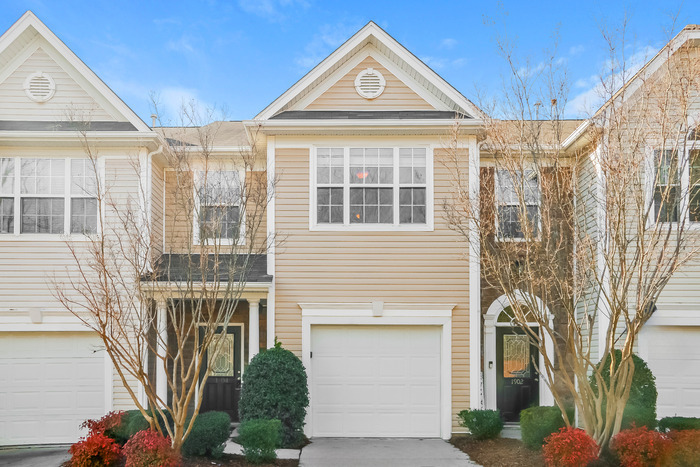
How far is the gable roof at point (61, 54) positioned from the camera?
12.1 metres

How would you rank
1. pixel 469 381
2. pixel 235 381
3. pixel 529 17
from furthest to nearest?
1. pixel 235 381
2. pixel 469 381
3. pixel 529 17

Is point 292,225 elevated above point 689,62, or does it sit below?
below

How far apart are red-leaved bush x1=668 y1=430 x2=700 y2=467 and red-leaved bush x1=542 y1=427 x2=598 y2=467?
1088 millimetres

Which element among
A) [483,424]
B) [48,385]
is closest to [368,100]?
[483,424]

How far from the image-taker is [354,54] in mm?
12195

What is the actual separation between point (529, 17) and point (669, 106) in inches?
101

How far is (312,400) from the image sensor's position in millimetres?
11797

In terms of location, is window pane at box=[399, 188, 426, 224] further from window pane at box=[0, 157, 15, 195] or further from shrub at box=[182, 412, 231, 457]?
window pane at box=[0, 157, 15, 195]

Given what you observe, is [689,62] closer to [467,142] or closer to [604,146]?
[604,146]

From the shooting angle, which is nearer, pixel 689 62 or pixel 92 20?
pixel 689 62

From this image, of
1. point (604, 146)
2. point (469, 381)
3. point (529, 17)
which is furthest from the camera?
point (469, 381)

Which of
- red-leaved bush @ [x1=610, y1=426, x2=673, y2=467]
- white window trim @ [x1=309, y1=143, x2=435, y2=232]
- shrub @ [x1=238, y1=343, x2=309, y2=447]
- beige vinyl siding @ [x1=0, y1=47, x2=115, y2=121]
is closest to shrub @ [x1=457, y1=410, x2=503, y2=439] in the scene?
red-leaved bush @ [x1=610, y1=426, x2=673, y2=467]

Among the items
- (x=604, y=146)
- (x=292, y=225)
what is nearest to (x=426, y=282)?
(x=292, y=225)

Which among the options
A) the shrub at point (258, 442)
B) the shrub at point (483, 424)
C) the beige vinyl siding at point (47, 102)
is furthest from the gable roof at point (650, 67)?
the beige vinyl siding at point (47, 102)
